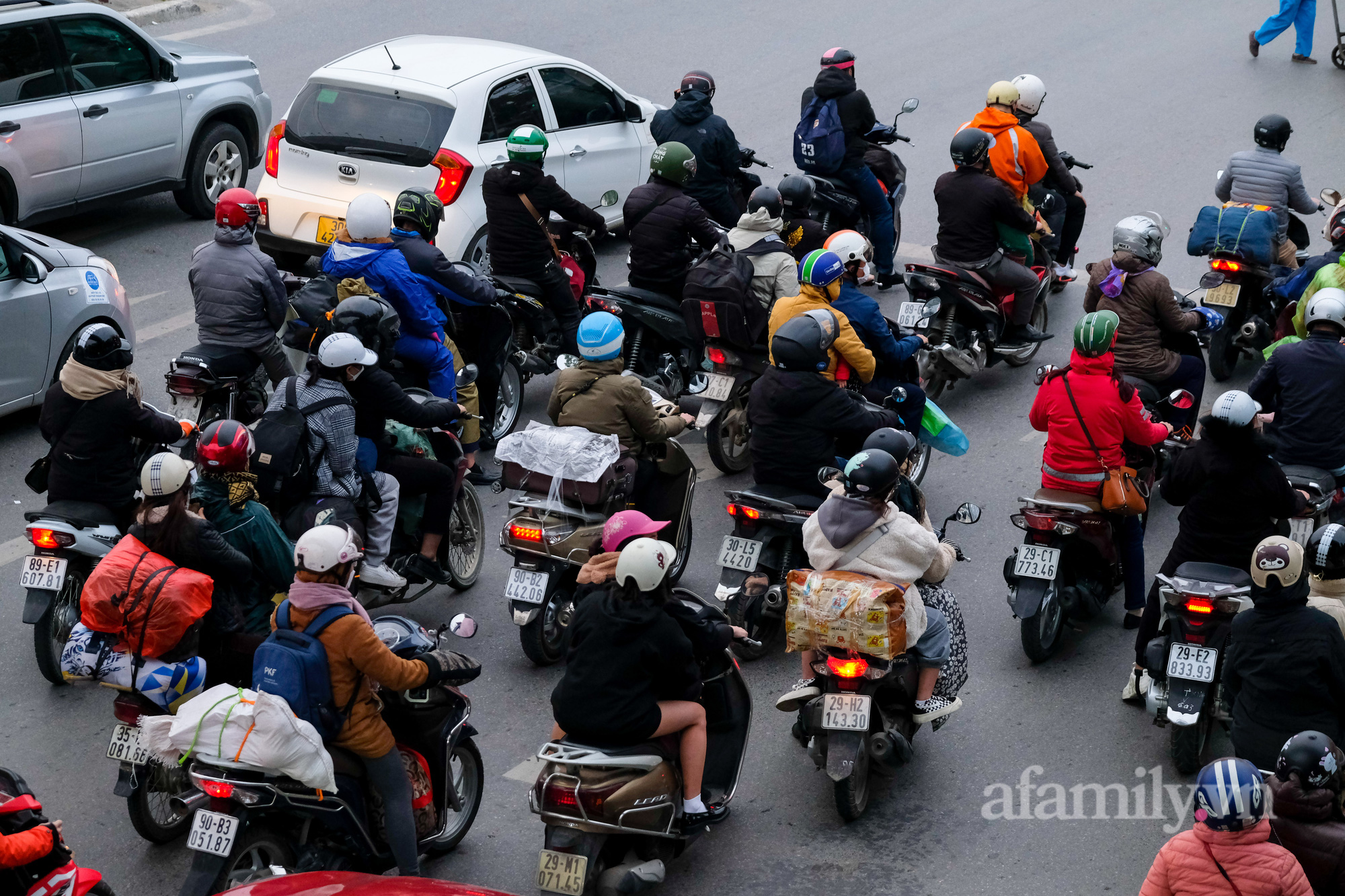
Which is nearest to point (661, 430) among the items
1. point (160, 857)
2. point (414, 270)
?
point (414, 270)

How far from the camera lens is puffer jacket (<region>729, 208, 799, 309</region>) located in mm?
9945

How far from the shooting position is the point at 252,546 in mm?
6918

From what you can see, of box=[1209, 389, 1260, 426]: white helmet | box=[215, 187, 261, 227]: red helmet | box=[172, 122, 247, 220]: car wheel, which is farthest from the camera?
box=[172, 122, 247, 220]: car wheel

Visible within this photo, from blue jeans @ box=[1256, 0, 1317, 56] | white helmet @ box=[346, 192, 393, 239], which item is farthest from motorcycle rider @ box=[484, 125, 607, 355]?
blue jeans @ box=[1256, 0, 1317, 56]

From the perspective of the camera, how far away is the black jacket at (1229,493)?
23.7 feet

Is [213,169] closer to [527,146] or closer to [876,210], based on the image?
[527,146]

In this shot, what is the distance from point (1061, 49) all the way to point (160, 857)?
1527 cm

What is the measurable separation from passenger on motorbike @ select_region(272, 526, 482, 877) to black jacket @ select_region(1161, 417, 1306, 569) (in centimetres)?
373

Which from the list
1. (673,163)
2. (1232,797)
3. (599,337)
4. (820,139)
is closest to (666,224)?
(673,163)

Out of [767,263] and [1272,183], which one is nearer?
[767,263]

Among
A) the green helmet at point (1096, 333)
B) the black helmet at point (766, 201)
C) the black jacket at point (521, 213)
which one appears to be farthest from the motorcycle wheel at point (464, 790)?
the black jacket at point (521, 213)

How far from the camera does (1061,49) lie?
18547mm

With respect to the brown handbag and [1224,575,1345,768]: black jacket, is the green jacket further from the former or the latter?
[1224,575,1345,768]: black jacket

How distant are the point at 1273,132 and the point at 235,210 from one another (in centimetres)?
713
